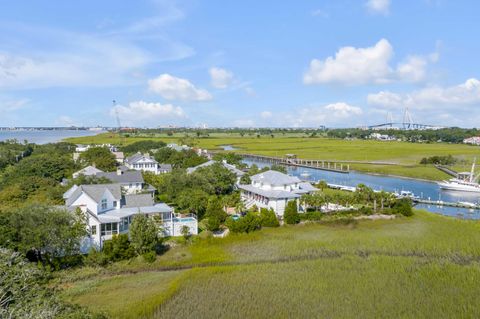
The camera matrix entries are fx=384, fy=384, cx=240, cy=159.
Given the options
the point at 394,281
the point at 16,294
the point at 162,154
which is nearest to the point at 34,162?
the point at 162,154

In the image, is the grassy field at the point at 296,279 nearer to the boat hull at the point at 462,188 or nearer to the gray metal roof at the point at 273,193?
the gray metal roof at the point at 273,193

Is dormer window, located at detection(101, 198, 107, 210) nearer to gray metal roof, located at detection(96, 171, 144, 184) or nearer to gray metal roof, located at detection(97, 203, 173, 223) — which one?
gray metal roof, located at detection(97, 203, 173, 223)

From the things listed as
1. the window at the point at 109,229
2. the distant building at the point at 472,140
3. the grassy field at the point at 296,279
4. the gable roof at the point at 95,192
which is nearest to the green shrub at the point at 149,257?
the grassy field at the point at 296,279

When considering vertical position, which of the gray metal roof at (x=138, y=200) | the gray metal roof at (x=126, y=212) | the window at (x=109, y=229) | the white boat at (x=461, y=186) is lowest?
the white boat at (x=461, y=186)

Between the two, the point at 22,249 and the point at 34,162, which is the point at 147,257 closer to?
the point at 22,249

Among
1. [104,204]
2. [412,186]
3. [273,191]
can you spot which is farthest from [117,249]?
[412,186]

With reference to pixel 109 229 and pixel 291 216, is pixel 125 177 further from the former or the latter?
pixel 291 216
